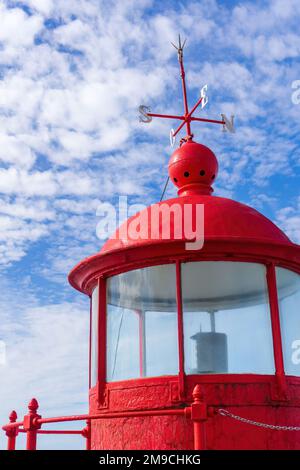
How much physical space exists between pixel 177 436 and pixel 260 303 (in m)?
1.88

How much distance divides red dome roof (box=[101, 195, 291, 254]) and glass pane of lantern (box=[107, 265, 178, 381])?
0.43 m

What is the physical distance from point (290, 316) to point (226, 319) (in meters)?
0.87

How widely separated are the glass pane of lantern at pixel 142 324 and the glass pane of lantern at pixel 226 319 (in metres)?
0.20

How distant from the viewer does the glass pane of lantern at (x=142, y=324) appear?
291 inches

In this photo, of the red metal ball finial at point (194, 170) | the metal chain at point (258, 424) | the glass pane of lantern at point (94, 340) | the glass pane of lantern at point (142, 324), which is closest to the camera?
the metal chain at point (258, 424)

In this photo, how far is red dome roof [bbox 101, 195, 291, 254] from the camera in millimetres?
7535

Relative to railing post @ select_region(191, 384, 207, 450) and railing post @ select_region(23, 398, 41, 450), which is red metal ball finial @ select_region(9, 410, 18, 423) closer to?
railing post @ select_region(23, 398, 41, 450)

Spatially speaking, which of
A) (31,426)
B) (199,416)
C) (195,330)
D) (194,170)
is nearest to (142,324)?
(195,330)

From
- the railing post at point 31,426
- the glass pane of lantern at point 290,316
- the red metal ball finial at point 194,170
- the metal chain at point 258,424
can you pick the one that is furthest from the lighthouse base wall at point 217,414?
the red metal ball finial at point 194,170

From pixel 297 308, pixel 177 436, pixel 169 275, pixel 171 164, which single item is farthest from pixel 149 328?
pixel 171 164

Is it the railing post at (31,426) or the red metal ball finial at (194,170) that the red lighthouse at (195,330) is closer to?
the railing post at (31,426)

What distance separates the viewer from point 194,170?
8852 mm

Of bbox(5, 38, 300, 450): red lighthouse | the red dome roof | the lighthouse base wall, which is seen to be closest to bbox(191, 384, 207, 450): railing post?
bbox(5, 38, 300, 450): red lighthouse

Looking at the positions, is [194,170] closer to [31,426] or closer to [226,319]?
[226,319]
